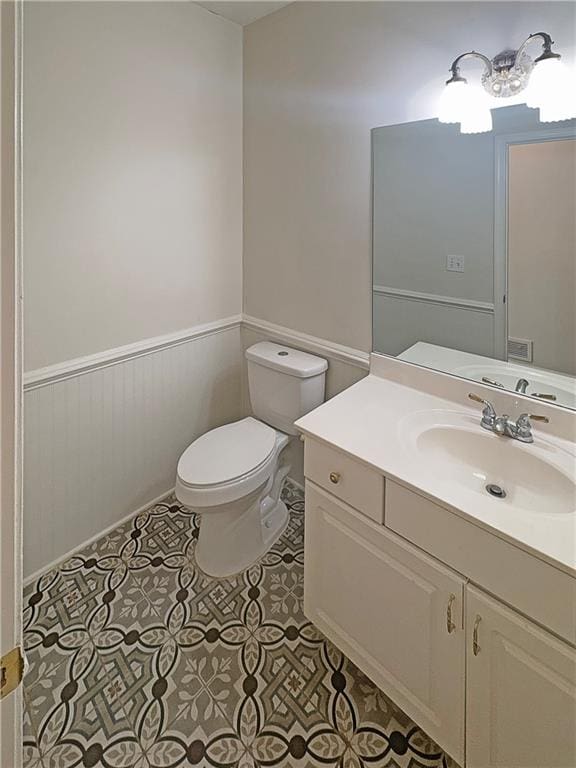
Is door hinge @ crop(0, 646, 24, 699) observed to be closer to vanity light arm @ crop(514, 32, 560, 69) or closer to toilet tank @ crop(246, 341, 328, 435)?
toilet tank @ crop(246, 341, 328, 435)

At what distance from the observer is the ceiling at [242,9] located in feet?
6.38

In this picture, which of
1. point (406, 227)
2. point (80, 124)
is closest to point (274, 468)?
point (406, 227)

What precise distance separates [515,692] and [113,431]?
168 centimetres

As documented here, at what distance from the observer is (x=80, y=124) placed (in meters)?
1.67

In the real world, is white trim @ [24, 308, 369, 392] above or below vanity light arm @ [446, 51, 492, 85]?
below

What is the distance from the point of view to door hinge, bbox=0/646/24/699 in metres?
0.49

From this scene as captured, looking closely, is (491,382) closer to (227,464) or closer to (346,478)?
(346,478)

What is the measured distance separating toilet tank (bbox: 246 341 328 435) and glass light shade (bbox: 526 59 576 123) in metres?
1.15

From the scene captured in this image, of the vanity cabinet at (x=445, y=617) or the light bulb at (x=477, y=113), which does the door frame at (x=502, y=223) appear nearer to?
the light bulb at (x=477, y=113)

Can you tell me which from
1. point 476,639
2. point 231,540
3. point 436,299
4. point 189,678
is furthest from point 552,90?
point 189,678

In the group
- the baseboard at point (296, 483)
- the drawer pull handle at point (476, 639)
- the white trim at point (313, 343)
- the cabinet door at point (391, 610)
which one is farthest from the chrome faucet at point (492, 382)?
the baseboard at point (296, 483)

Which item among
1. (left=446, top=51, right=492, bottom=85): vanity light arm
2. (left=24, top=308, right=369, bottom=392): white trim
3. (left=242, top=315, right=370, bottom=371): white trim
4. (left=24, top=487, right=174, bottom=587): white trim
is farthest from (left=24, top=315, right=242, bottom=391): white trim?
(left=446, top=51, right=492, bottom=85): vanity light arm

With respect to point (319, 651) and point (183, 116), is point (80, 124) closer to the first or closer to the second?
point (183, 116)

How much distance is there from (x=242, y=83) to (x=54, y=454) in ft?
6.14
